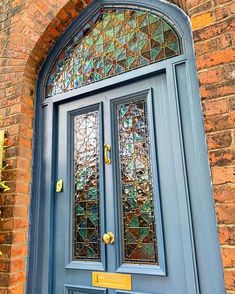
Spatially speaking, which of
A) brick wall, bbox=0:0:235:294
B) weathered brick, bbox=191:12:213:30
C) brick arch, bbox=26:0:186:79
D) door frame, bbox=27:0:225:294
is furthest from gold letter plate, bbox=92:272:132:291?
brick arch, bbox=26:0:186:79

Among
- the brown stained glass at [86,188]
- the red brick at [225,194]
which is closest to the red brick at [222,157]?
the red brick at [225,194]

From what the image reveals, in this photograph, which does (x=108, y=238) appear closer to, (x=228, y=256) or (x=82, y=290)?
(x=82, y=290)

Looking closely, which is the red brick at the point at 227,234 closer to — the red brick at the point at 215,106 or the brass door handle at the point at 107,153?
the red brick at the point at 215,106

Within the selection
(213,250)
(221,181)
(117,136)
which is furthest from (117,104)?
(213,250)

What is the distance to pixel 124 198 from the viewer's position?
1.54 m

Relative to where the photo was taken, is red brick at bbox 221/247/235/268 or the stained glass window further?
the stained glass window

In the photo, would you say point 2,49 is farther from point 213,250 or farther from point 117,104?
point 213,250

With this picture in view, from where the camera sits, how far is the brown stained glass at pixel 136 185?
1417 mm

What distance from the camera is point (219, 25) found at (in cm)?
124

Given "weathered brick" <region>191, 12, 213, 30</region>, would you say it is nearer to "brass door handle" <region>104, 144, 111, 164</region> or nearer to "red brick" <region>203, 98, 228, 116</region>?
"red brick" <region>203, 98, 228, 116</region>

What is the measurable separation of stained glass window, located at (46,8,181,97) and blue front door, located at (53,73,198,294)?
0.16m

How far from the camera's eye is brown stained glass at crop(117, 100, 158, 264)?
1.42 meters

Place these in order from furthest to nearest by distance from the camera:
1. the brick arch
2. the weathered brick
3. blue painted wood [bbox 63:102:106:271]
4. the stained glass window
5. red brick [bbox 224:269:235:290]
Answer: the brick arch
the stained glass window
blue painted wood [bbox 63:102:106:271]
the weathered brick
red brick [bbox 224:269:235:290]

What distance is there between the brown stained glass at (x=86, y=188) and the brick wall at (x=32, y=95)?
0.38 metres
